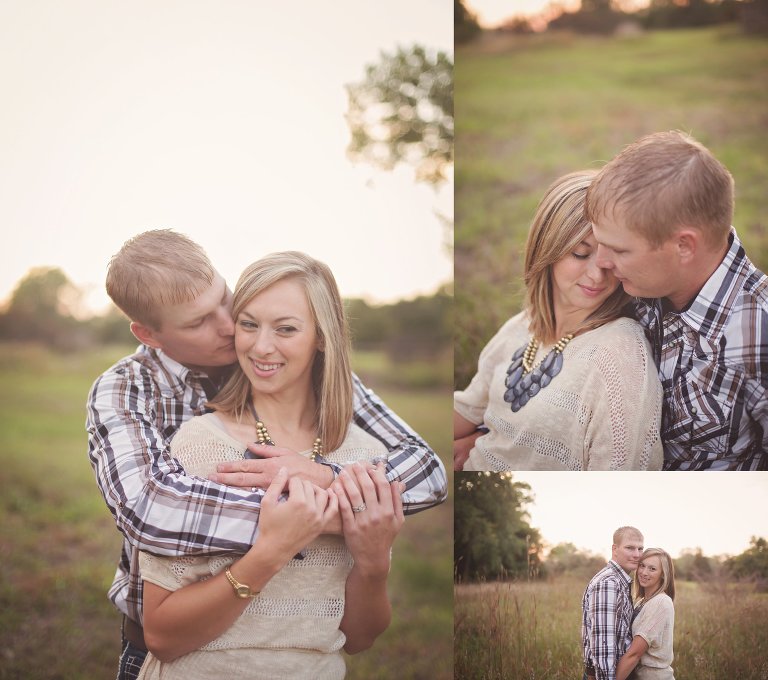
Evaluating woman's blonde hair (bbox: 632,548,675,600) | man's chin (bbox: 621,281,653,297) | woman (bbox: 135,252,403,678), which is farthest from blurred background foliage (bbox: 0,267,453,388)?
woman's blonde hair (bbox: 632,548,675,600)

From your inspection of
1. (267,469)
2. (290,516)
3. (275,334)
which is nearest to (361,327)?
(275,334)

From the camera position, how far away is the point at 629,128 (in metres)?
3.24

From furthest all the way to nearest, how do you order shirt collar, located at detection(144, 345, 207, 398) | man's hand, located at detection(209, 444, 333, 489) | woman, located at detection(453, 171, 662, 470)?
woman, located at detection(453, 171, 662, 470), shirt collar, located at detection(144, 345, 207, 398), man's hand, located at detection(209, 444, 333, 489)

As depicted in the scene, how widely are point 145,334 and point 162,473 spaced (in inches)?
18.5

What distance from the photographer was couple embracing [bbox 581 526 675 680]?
300 cm

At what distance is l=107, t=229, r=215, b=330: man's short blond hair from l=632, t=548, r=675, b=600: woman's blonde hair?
1.69 m

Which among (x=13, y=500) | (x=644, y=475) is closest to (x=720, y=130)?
(x=644, y=475)

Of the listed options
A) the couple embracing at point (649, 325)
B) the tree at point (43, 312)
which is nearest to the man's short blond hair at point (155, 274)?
the tree at point (43, 312)

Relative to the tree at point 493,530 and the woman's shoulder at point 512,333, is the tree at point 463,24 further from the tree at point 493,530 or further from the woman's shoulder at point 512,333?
the tree at point 493,530

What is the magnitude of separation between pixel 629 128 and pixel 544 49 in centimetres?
48

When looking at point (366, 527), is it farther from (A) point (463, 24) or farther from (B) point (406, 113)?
(A) point (463, 24)

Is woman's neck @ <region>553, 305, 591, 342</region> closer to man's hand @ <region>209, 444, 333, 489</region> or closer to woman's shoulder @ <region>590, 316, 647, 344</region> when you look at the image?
woman's shoulder @ <region>590, 316, 647, 344</region>

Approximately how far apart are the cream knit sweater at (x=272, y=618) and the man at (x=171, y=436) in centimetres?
7

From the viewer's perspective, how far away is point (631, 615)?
3.03 meters
